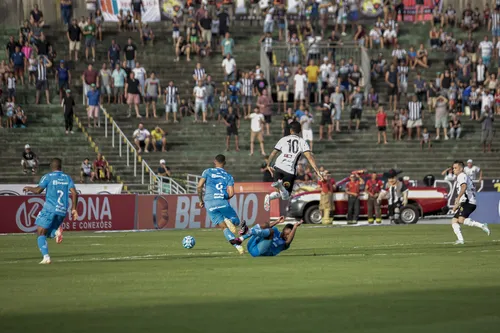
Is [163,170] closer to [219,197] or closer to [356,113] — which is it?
[356,113]

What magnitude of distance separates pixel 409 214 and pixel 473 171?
6502 mm

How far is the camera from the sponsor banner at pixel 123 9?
54844 millimetres

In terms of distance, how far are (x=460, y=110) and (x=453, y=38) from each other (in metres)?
5.64

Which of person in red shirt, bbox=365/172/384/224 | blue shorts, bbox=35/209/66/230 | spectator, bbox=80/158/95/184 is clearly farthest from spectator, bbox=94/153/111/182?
blue shorts, bbox=35/209/66/230

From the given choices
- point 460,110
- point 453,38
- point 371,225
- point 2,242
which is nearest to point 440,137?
point 460,110

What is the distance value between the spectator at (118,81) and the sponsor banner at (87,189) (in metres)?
11.0

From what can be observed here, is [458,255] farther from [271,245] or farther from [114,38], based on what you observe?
[114,38]

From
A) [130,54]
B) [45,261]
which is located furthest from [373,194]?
[45,261]

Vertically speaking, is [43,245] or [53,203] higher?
[53,203]

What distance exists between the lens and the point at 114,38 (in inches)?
2110

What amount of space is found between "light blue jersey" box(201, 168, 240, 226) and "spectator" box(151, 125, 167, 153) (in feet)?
83.5

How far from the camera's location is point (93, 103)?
1868 inches

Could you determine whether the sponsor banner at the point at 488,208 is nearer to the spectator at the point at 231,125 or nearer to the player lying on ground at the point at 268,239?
the spectator at the point at 231,125

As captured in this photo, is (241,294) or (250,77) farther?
(250,77)
